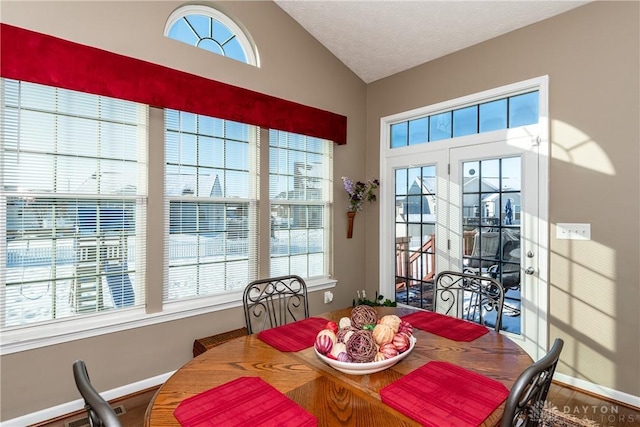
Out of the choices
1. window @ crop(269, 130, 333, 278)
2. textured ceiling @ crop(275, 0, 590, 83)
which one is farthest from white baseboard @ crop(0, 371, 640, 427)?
textured ceiling @ crop(275, 0, 590, 83)

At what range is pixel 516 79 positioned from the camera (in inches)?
114

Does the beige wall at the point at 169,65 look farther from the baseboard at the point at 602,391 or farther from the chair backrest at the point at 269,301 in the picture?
the baseboard at the point at 602,391

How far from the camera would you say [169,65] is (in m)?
2.58

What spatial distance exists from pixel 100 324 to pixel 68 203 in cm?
84

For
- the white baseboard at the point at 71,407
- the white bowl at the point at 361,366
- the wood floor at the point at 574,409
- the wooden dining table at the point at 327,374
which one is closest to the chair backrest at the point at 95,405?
the wooden dining table at the point at 327,374

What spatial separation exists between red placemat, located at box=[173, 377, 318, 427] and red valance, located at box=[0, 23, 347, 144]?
209 centimetres

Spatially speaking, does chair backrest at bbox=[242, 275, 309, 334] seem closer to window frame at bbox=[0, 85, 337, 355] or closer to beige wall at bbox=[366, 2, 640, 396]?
window frame at bbox=[0, 85, 337, 355]

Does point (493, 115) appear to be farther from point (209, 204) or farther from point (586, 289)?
point (209, 204)

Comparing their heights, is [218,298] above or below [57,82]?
below

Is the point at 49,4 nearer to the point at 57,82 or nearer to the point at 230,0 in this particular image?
the point at 57,82

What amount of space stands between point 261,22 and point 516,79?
2.27 meters

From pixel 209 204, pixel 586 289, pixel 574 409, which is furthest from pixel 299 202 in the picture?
pixel 574 409

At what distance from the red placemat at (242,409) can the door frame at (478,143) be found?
8.18ft

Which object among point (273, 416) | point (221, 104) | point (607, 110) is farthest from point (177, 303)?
point (607, 110)
